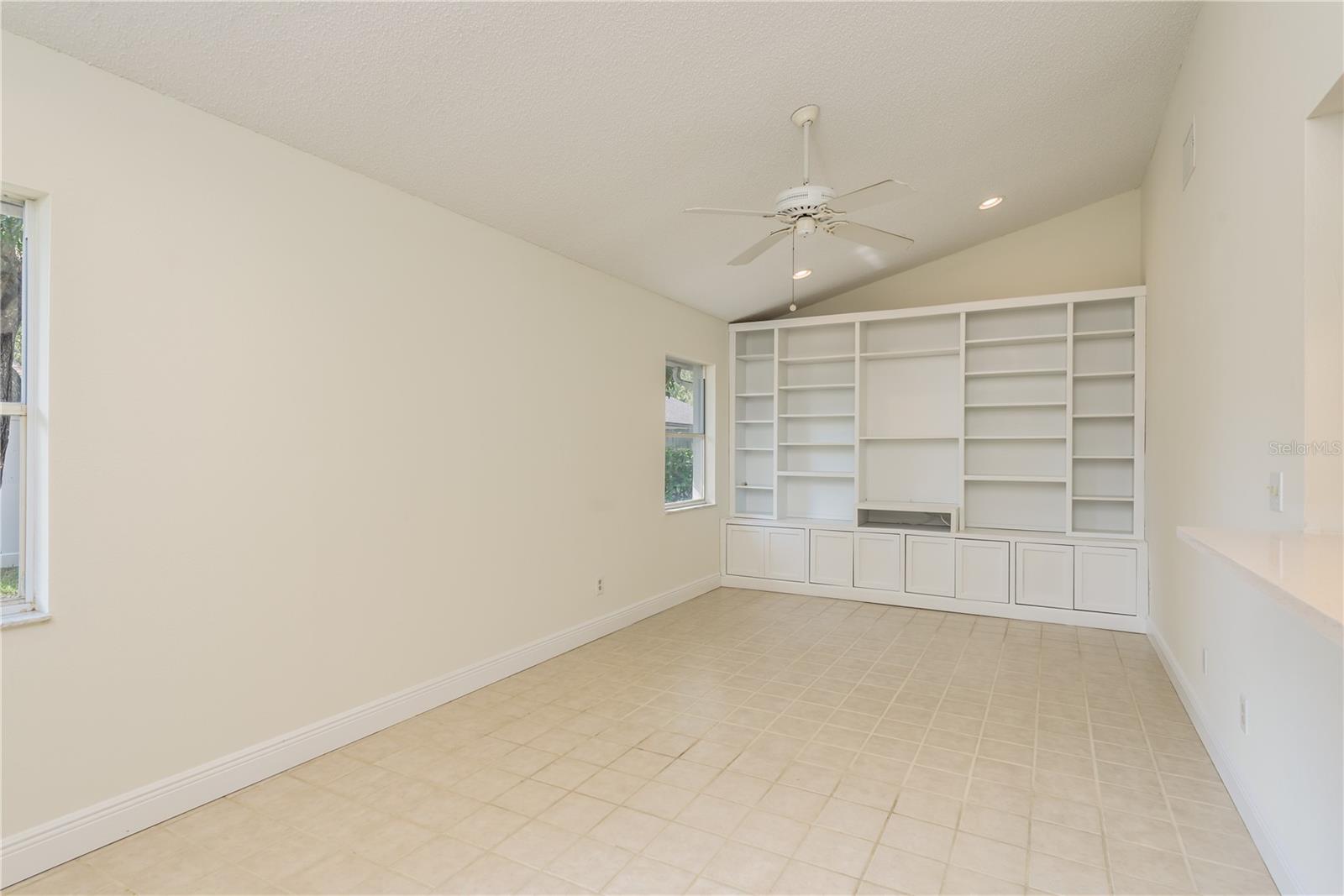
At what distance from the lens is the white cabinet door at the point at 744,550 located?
635 cm

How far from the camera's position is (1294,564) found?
51.2 inches

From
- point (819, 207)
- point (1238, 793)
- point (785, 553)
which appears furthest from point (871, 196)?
point (785, 553)

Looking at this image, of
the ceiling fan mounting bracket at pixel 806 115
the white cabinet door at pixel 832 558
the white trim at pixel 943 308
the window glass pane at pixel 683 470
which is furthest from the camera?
the white cabinet door at pixel 832 558

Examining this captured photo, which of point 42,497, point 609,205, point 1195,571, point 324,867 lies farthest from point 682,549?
point 42,497

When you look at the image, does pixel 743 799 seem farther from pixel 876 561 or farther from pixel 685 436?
pixel 685 436

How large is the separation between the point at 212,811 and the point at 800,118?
366cm

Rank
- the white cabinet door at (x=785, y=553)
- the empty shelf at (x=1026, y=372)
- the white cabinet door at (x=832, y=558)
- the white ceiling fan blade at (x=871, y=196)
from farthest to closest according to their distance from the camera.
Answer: the white cabinet door at (x=785, y=553), the white cabinet door at (x=832, y=558), the empty shelf at (x=1026, y=372), the white ceiling fan blade at (x=871, y=196)

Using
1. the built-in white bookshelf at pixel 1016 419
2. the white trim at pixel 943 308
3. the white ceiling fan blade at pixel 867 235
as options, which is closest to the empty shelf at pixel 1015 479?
the built-in white bookshelf at pixel 1016 419

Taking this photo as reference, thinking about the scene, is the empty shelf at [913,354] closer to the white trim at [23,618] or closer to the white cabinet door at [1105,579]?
the white cabinet door at [1105,579]

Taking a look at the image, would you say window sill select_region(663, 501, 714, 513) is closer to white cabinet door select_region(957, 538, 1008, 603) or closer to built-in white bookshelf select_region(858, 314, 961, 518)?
built-in white bookshelf select_region(858, 314, 961, 518)

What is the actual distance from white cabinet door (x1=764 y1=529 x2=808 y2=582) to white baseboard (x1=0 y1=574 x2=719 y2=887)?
8.67 ft

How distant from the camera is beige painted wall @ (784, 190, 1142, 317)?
18.2 ft

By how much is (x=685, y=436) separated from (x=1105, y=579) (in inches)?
132

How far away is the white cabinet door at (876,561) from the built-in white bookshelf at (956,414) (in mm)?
316
